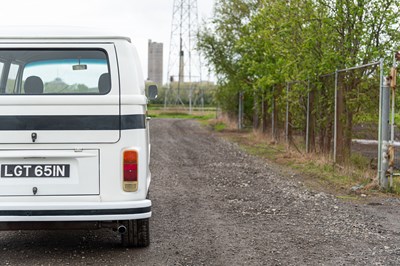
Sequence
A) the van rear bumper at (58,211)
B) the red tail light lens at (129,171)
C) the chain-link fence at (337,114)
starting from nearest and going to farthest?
1. the van rear bumper at (58,211)
2. the red tail light lens at (129,171)
3. the chain-link fence at (337,114)

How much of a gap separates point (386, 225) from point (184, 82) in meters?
53.1

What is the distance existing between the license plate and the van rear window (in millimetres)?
745

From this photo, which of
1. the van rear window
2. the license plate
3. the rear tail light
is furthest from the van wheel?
the van rear window

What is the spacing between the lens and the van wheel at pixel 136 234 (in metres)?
6.80

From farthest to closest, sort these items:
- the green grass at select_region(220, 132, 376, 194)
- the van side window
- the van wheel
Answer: the green grass at select_region(220, 132, 376, 194), the van wheel, the van side window

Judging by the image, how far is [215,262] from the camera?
20.6ft

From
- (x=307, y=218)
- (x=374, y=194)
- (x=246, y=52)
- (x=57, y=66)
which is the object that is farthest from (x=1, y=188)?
(x=246, y=52)

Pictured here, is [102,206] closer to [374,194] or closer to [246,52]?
[374,194]

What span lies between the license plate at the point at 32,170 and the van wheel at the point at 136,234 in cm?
100

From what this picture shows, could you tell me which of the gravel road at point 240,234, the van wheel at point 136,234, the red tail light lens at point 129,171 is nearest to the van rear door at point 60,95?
the red tail light lens at point 129,171

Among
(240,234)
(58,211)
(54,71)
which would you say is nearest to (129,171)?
(58,211)

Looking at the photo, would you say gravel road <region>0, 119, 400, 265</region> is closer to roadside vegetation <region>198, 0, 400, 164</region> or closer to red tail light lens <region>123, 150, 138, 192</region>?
red tail light lens <region>123, 150, 138, 192</region>

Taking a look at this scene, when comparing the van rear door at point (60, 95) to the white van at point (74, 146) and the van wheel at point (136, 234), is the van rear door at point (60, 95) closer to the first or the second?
the white van at point (74, 146)

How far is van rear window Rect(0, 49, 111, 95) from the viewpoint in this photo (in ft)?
21.2
